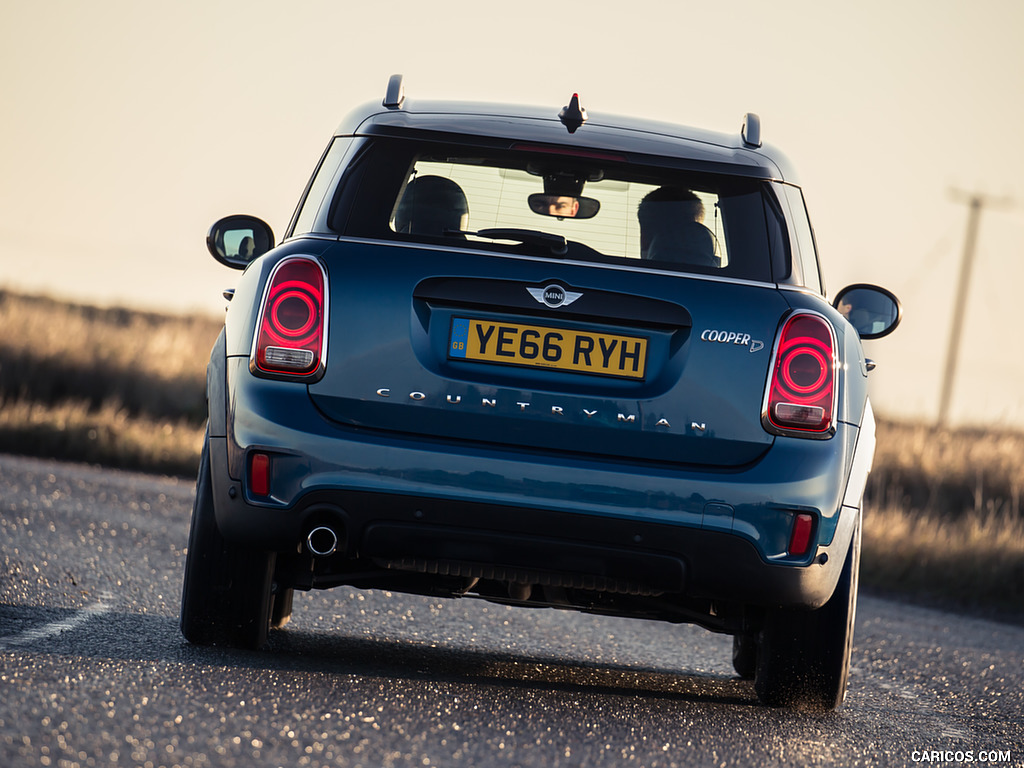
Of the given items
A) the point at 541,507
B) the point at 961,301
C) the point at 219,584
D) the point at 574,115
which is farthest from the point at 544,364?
the point at 961,301

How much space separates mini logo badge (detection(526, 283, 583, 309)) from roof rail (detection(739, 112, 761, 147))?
1093 millimetres

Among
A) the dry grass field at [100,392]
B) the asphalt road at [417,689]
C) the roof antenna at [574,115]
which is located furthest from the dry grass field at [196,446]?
the roof antenna at [574,115]

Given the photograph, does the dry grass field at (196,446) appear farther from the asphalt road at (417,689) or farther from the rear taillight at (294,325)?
the rear taillight at (294,325)

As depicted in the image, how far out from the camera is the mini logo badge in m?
4.18

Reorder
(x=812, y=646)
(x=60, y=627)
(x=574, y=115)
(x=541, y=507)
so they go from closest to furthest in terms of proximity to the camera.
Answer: (x=541, y=507), (x=812, y=646), (x=574, y=115), (x=60, y=627)

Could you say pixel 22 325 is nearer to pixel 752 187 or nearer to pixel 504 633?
pixel 504 633

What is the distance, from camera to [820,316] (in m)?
4.28

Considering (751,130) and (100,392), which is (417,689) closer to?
(751,130)

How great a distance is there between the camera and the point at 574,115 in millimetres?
4797

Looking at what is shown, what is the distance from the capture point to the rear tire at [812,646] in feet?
15.2

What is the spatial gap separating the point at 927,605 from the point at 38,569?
263 inches

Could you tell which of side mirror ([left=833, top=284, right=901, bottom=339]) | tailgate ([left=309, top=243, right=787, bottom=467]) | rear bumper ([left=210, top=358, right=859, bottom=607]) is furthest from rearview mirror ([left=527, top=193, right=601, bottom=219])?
side mirror ([left=833, top=284, right=901, bottom=339])

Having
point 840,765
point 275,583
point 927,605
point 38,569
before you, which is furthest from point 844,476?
point 927,605

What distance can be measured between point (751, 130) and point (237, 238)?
6.48ft
